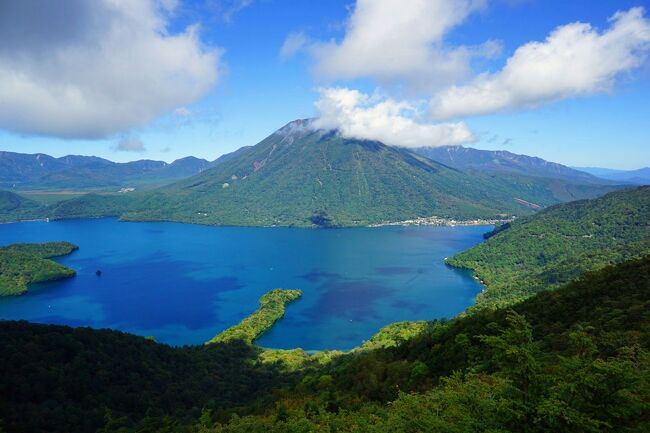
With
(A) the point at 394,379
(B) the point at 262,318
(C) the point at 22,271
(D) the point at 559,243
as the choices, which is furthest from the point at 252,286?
(D) the point at 559,243

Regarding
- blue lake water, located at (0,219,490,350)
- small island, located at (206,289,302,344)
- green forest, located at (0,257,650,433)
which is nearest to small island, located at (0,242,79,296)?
blue lake water, located at (0,219,490,350)

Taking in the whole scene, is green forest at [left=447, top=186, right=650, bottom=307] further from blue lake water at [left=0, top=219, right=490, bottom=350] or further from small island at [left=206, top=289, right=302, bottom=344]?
small island at [left=206, top=289, right=302, bottom=344]

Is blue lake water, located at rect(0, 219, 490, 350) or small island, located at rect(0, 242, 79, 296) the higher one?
small island, located at rect(0, 242, 79, 296)

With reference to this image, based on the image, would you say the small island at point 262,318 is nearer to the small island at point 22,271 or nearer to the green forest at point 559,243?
the green forest at point 559,243

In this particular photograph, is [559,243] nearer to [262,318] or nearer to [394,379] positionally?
[262,318]

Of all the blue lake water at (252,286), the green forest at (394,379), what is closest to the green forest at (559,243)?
the blue lake water at (252,286)

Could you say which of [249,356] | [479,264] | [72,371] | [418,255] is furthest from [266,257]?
[72,371]

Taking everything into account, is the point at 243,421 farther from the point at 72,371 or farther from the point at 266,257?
the point at 266,257
